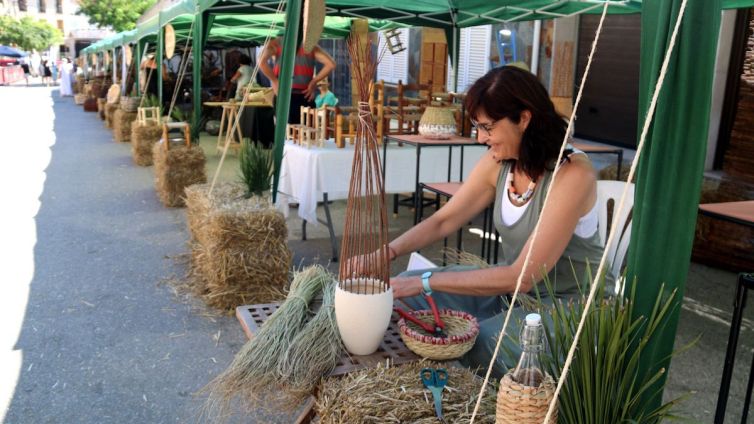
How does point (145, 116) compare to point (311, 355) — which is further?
point (145, 116)

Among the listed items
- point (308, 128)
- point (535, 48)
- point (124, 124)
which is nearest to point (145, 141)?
point (124, 124)

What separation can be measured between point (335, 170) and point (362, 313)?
3.18 meters

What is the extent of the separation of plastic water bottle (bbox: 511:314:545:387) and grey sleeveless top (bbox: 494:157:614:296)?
0.90m

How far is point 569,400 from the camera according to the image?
3.91ft

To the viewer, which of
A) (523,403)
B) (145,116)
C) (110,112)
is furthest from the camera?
(110,112)

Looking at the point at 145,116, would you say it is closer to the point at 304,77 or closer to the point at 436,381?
the point at 304,77

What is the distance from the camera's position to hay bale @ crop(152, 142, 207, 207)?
6348mm

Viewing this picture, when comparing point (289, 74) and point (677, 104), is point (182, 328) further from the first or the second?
point (677, 104)

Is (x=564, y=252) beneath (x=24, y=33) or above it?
beneath

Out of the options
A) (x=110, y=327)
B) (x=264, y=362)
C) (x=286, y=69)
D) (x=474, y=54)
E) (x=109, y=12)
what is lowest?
(x=110, y=327)

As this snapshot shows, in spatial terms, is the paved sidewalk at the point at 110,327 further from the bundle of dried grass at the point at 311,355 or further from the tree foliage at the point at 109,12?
the tree foliage at the point at 109,12

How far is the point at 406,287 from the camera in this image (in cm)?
179

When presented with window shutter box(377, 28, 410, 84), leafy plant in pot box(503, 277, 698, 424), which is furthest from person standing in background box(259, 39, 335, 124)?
leafy plant in pot box(503, 277, 698, 424)

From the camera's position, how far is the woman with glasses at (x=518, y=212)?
1.81 metres
